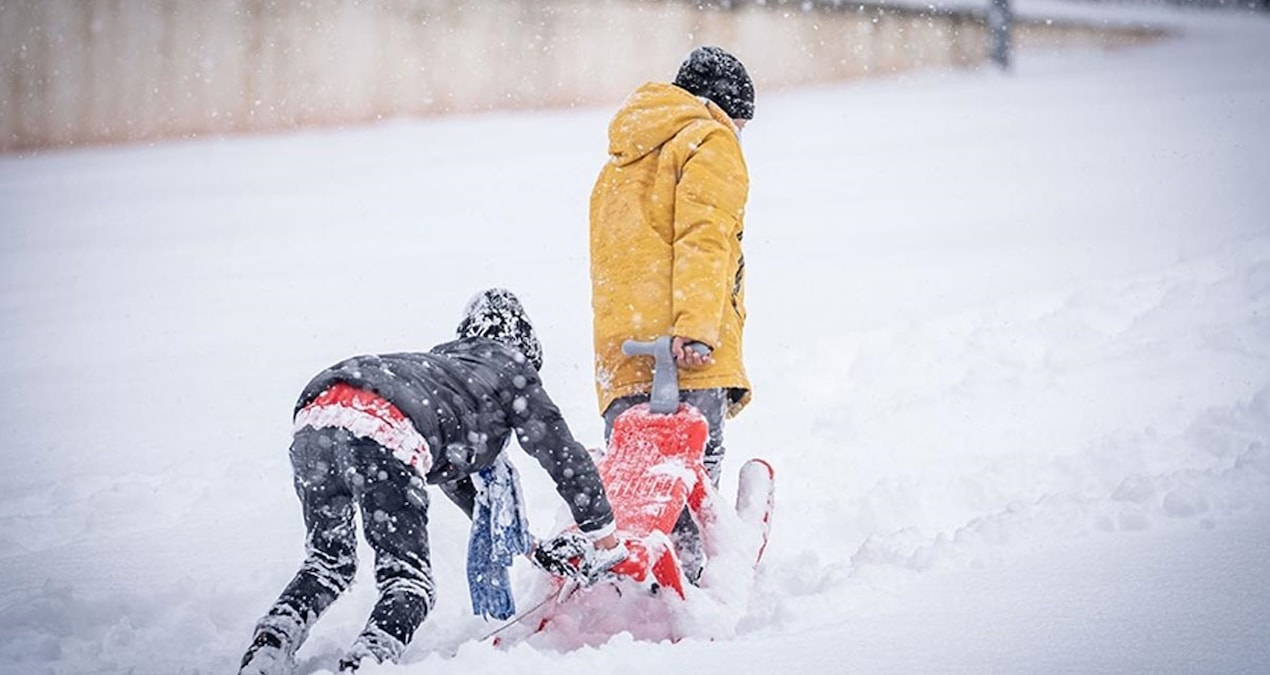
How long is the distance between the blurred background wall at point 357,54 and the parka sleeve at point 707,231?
8.20 m

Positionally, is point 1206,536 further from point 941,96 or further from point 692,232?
point 941,96

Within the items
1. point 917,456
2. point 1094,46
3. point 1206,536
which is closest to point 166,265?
point 917,456

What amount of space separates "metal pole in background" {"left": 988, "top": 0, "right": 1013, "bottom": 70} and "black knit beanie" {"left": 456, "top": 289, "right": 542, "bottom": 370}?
42.0 feet

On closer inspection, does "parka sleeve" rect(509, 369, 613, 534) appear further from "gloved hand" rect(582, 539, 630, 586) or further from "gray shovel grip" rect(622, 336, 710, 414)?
"gray shovel grip" rect(622, 336, 710, 414)

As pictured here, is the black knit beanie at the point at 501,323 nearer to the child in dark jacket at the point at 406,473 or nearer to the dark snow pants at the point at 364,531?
the child in dark jacket at the point at 406,473

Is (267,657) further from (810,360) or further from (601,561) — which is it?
(810,360)

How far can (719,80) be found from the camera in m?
3.87

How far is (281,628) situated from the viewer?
2748 millimetres

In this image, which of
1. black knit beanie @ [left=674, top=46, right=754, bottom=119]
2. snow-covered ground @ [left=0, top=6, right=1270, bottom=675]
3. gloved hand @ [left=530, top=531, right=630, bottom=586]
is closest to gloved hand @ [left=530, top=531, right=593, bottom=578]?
gloved hand @ [left=530, top=531, right=630, bottom=586]

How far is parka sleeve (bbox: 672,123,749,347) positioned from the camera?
357 centimetres

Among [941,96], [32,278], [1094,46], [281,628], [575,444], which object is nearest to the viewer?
[281,628]

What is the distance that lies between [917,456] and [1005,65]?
10961 mm

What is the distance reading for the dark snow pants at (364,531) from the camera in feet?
9.31

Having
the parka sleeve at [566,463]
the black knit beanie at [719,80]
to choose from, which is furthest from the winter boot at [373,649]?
the black knit beanie at [719,80]
